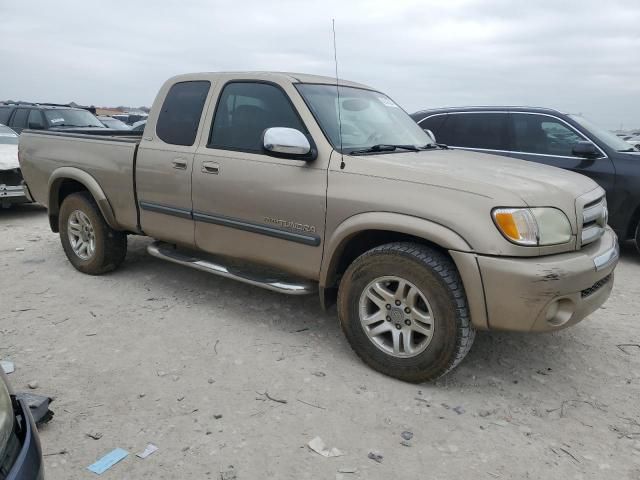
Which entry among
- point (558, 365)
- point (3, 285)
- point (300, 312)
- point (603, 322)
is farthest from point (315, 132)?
point (3, 285)

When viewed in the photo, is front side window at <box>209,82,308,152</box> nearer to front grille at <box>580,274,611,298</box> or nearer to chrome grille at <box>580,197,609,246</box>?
chrome grille at <box>580,197,609,246</box>

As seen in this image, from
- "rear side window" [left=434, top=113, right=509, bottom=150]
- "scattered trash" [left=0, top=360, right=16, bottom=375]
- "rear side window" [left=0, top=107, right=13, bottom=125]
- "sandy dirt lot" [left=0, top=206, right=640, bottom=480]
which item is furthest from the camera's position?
"rear side window" [left=0, top=107, right=13, bottom=125]

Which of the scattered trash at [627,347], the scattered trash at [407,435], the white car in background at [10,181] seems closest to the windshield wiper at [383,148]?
the scattered trash at [407,435]

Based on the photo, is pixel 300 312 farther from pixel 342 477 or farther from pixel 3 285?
pixel 3 285

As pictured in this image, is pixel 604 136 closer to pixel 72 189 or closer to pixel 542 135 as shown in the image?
pixel 542 135

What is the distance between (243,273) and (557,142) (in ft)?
14.6

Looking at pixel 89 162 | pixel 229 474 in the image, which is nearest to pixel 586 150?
pixel 89 162

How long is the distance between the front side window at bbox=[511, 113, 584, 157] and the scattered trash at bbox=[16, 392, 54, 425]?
5.82 metres

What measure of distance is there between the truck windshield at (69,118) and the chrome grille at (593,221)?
1029 cm

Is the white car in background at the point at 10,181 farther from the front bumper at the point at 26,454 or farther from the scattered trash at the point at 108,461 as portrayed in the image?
the front bumper at the point at 26,454

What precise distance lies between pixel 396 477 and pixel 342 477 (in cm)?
24

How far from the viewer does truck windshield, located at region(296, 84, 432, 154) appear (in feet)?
11.9

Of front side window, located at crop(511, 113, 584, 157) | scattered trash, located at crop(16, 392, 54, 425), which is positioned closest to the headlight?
scattered trash, located at crop(16, 392, 54, 425)

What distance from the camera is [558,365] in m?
3.51
